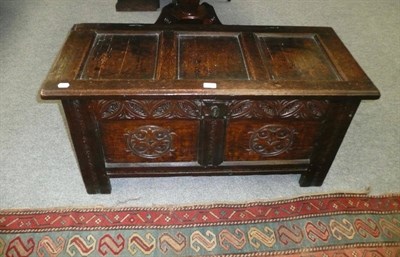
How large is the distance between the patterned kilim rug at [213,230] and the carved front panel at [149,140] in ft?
0.85

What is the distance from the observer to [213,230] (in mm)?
1376

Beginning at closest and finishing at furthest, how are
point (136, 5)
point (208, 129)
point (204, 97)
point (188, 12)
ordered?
point (204, 97) < point (208, 129) < point (188, 12) < point (136, 5)

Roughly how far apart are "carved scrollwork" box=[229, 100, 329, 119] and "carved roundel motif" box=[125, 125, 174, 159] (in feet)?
0.93

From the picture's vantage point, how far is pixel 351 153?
1757 mm

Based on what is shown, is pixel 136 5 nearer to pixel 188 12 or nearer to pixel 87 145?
pixel 188 12

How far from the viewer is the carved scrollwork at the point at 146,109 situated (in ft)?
3.81

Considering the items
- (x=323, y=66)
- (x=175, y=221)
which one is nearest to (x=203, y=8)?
(x=323, y=66)

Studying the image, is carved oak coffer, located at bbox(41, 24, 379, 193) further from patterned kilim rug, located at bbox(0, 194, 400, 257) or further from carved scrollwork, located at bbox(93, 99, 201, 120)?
patterned kilim rug, located at bbox(0, 194, 400, 257)

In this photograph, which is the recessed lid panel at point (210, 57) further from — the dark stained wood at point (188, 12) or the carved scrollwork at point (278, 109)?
the dark stained wood at point (188, 12)

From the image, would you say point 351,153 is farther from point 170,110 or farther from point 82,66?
point 82,66

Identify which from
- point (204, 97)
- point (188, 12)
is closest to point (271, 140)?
point (204, 97)

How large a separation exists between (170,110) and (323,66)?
25.7 inches

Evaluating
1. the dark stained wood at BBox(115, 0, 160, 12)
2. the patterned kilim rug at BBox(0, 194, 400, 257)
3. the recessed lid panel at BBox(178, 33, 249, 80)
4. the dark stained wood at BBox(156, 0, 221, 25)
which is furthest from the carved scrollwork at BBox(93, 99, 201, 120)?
the dark stained wood at BBox(115, 0, 160, 12)

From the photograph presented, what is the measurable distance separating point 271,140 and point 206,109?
0.33 m
